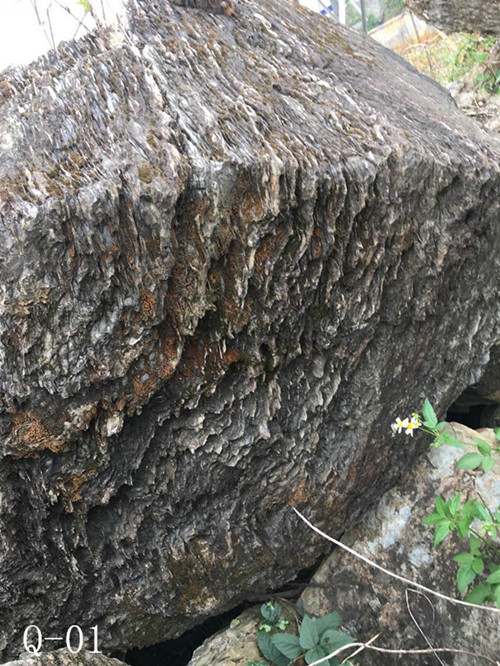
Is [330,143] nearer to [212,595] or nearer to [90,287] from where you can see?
[90,287]

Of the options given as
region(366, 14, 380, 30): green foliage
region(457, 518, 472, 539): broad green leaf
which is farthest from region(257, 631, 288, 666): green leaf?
region(366, 14, 380, 30): green foliage

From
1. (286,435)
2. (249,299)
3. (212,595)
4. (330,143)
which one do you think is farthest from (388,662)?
(330,143)

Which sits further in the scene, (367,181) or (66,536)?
(66,536)

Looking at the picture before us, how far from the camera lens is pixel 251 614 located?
2662 millimetres

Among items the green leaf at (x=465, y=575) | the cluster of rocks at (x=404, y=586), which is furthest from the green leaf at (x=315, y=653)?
the green leaf at (x=465, y=575)

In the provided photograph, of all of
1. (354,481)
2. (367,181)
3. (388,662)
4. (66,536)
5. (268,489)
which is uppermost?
(367,181)

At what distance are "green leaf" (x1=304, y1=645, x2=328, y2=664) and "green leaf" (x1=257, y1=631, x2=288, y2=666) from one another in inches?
8.2

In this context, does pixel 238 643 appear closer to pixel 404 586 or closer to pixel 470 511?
pixel 404 586

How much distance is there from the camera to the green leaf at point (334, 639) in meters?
2.29

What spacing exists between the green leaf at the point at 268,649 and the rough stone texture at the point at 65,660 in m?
0.59

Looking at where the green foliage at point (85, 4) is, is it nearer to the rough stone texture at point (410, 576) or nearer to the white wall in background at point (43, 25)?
the white wall in background at point (43, 25)

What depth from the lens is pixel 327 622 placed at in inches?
93.6

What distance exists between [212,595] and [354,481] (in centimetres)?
80

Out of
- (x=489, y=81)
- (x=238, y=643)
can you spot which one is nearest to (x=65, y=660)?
(x=238, y=643)
